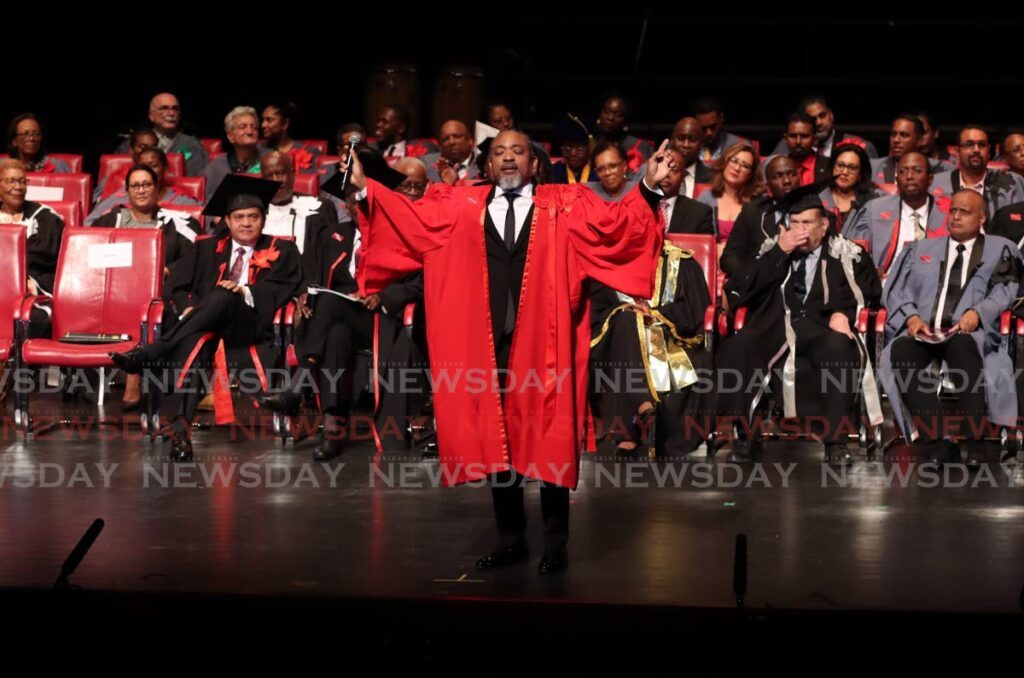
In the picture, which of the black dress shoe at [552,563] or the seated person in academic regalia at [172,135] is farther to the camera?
the seated person in academic regalia at [172,135]

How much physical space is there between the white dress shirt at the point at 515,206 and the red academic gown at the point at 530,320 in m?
0.03

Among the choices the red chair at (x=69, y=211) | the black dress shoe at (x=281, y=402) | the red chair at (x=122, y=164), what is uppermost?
the red chair at (x=122, y=164)

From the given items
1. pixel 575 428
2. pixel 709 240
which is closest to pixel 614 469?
pixel 709 240

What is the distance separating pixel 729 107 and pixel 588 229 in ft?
21.8

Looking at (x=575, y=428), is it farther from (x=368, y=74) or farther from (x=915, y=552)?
(x=368, y=74)

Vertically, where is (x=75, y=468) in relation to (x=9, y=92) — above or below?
below

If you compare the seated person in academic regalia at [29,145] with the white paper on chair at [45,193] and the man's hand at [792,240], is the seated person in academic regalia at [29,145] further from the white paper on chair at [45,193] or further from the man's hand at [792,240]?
the man's hand at [792,240]

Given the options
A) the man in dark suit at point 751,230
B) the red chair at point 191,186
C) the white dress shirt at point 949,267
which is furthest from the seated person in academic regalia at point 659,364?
the red chair at point 191,186

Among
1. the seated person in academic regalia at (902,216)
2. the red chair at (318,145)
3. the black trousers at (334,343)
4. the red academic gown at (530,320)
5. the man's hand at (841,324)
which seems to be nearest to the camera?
the red academic gown at (530,320)

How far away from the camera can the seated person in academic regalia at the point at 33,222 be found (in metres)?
8.04

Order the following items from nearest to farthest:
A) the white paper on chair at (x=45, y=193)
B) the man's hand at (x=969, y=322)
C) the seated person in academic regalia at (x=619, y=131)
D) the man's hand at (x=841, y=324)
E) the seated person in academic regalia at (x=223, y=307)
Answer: the man's hand at (x=969, y=322)
the man's hand at (x=841, y=324)
the seated person in academic regalia at (x=223, y=307)
the white paper on chair at (x=45, y=193)
the seated person in academic regalia at (x=619, y=131)

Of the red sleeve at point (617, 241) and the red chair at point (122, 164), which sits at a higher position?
the red chair at point (122, 164)

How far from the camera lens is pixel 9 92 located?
35.7ft

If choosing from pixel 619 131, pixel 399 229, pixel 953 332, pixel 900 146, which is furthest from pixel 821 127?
pixel 399 229
